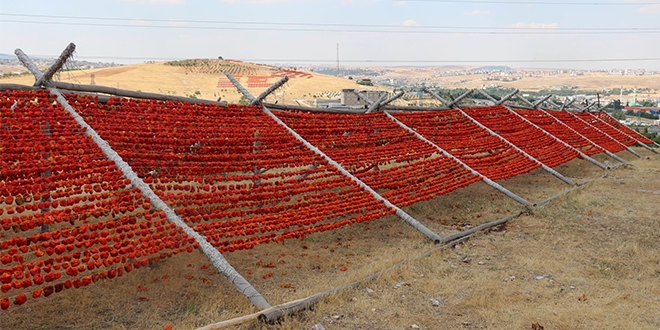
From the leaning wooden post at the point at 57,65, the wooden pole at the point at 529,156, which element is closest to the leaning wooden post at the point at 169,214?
the leaning wooden post at the point at 57,65

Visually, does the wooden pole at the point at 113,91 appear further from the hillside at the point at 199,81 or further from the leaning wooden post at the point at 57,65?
the hillside at the point at 199,81

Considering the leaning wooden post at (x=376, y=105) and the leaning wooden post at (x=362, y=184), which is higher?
the leaning wooden post at (x=376, y=105)

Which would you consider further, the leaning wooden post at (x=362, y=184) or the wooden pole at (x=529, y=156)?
the wooden pole at (x=529, y=156)

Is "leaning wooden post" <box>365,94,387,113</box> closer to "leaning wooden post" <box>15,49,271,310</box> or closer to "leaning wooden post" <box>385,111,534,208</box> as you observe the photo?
"leaning wooden post" <box>385,111,534,208</box>

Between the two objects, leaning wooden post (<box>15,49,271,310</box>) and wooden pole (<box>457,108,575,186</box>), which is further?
wooden pole (<box>457,108,575,186</box>)

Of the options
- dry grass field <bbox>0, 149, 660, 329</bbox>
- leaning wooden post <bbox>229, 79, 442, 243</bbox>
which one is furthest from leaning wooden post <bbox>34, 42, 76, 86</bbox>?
leaning wooden post <bbox>229, 79, 442, 243</bbox>

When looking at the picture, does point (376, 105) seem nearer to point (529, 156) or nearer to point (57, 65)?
point (529, 156)
